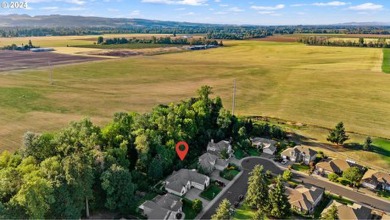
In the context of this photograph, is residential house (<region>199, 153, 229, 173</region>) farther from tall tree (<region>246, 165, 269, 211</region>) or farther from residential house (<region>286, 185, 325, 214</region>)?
residential house (<region>286, 185, 325, 214</region>)

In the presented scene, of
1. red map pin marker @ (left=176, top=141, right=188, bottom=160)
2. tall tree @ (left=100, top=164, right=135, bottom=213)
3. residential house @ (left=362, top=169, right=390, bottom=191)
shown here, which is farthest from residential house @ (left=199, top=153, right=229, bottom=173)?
residential house @ (left=362, top=169, right=390, bottom=191)

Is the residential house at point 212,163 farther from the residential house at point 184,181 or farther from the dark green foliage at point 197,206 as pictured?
the dark green foliage at point 197,206

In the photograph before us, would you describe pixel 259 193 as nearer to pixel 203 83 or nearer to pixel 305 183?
pixel 305 183

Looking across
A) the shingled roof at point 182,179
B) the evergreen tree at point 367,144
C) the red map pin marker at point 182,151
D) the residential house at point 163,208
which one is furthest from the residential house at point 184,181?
the evergreen tree at point 367,144

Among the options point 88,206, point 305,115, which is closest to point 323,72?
point 305,115

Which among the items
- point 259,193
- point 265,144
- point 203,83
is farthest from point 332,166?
point 203,83

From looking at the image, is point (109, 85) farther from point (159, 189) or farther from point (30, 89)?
point (159, 189)
